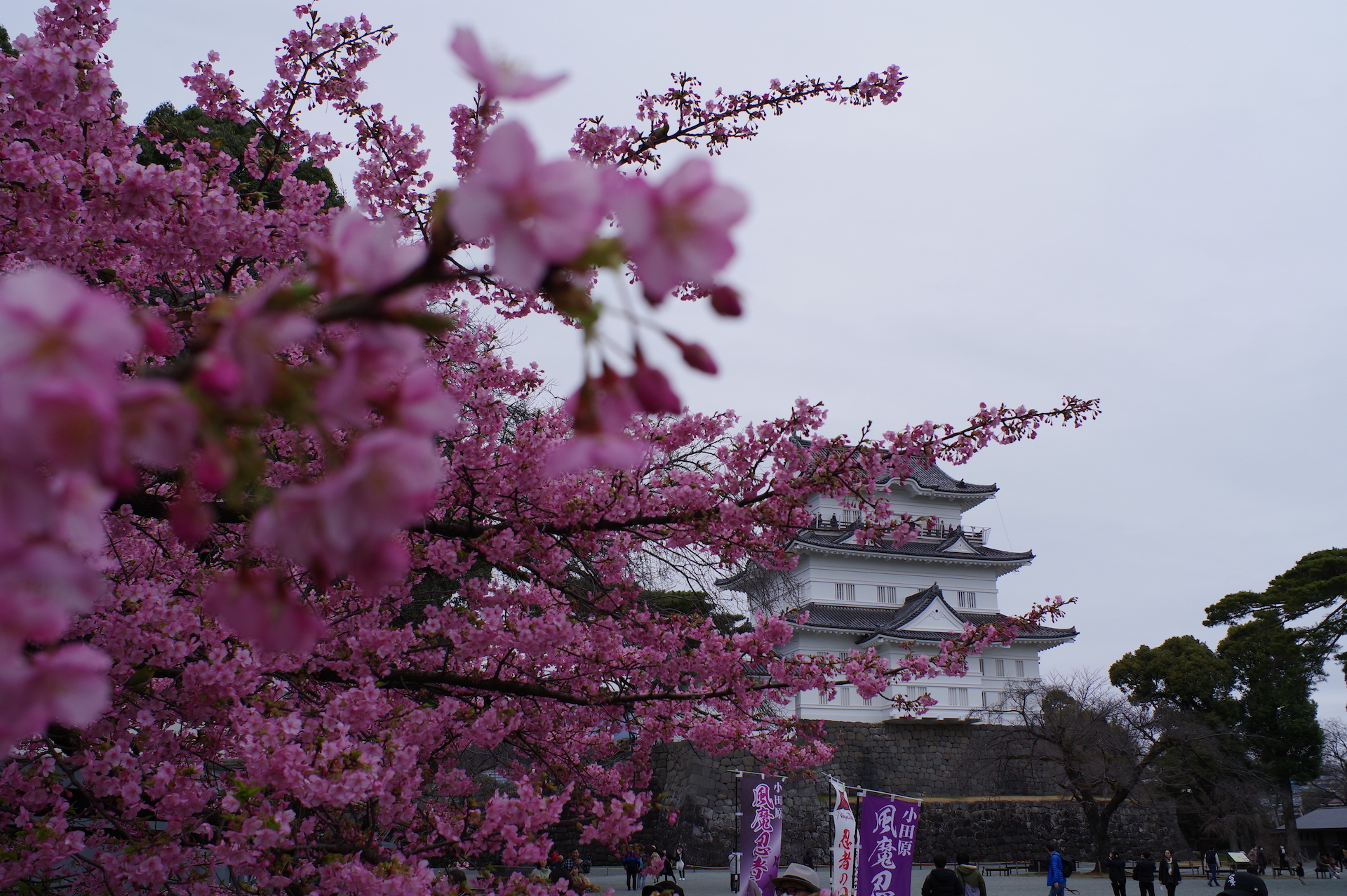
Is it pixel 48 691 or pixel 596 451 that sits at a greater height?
pixel 596 451

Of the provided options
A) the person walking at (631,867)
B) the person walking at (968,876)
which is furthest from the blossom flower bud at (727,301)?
the person walking at (631,867)

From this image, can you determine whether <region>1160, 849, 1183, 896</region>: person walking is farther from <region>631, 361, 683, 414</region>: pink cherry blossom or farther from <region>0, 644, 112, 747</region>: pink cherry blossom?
<region>0, 644, 112, 747</region>: pink cherry blossom

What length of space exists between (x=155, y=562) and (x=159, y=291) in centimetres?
462

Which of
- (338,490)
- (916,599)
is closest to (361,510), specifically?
(338,490)

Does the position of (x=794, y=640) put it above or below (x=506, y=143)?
above

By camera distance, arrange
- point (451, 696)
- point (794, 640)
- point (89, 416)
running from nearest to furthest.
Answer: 1. point (89, 416)
2. point (451, 696)
3. point (794, 640)

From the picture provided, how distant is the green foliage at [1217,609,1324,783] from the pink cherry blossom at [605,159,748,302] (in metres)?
36.0

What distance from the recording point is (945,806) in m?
26.6

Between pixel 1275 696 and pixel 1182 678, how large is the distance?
2.81 meters

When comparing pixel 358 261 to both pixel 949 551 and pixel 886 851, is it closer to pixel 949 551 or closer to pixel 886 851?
pixel 886 851

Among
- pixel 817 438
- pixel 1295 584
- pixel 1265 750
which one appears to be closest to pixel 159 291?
pixel 817 438

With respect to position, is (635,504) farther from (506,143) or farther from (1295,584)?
(1295,584)

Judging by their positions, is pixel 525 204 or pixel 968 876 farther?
pixel 968 876

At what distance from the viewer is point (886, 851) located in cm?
857
